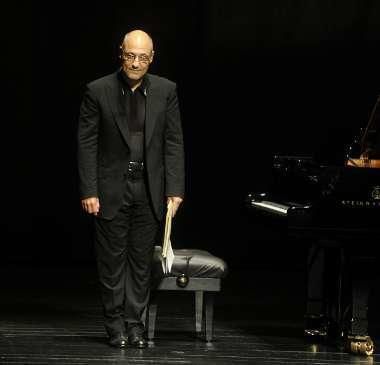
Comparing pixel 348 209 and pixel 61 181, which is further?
pixel 61 181

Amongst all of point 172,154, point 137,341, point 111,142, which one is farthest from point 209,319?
point 111,142

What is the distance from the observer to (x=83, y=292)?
299 inches

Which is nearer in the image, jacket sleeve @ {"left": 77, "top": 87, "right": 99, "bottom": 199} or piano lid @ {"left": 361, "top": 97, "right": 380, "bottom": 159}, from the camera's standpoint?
jacket sleeve @ {"left": 77, "top": 87, "right": 99, "bottom": 199}

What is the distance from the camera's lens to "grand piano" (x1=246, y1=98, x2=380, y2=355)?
17.1ft

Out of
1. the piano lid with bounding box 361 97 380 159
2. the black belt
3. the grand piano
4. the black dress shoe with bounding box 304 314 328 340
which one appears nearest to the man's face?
the black belt

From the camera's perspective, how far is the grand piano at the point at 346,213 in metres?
5.21

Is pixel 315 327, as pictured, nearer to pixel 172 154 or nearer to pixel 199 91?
pixel 172 154

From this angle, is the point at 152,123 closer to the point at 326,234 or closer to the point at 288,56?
the point at 326,234

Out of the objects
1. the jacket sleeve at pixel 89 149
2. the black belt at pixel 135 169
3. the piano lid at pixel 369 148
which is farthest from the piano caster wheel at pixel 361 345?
the jacket sleeve at pixel 89 149

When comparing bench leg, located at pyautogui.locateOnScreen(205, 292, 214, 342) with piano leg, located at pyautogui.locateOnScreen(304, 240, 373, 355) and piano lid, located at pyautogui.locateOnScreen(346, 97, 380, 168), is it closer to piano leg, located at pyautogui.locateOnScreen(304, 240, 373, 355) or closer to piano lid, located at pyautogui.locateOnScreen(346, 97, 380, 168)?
piano leg, located at pyautogui.locateOnScreen(304, 240, 373, 355)

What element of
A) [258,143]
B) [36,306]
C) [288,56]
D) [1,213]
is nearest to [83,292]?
[36,306]

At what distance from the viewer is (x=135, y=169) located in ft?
17.4

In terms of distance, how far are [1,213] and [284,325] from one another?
301 cm

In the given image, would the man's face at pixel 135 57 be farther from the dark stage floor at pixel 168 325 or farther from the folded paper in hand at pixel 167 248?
the dark stage floor at pixel 168 325
